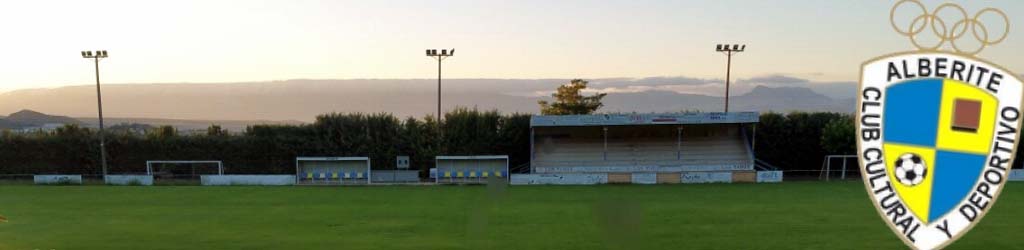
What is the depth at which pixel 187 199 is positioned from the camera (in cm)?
2144

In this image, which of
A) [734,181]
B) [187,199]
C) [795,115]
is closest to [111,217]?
[187,199]

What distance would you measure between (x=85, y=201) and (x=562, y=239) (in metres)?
17.6

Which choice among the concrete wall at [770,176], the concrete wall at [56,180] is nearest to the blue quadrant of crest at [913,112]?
the concrete wall at [770,176]

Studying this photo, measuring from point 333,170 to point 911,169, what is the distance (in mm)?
28978

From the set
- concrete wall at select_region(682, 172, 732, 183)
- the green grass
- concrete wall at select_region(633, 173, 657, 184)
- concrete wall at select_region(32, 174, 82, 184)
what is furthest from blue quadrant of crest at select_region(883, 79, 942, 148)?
concrete wall at select_region(32, 174, 82, 184)

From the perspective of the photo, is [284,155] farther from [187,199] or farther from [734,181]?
[734,181]

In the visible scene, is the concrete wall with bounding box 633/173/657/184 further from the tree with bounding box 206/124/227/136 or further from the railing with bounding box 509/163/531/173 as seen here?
the tree with bounding box 206/124/227/136

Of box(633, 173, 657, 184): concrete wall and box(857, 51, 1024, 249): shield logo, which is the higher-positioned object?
box(857, 51, 1024, 249): shield logo

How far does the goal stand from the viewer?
30328 millimetres

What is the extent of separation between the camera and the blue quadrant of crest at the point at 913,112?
4770mm

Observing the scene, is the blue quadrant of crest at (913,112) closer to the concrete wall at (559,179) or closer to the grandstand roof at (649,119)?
the concrete wall at (559,179)

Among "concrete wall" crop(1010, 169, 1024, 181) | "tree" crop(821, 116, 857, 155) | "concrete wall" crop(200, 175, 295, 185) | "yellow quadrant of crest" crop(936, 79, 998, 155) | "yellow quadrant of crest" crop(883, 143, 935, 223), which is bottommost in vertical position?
"concrete wall" crop(200, 175, 295, 185)

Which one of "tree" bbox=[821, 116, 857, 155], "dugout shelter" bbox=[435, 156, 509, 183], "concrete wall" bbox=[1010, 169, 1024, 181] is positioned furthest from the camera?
"tree" bbox=[821, 116, 857, 155]

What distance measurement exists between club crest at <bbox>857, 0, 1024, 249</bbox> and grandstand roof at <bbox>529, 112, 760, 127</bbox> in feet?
90.0
